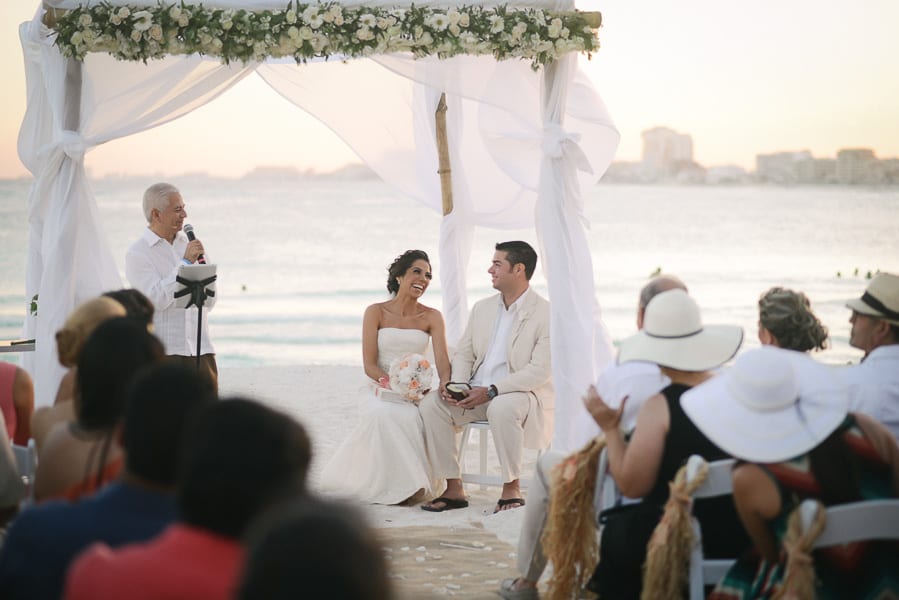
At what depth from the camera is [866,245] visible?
3709 cm

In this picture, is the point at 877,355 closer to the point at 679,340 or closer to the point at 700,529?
the point at 679,340

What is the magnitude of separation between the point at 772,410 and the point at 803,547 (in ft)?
1.31

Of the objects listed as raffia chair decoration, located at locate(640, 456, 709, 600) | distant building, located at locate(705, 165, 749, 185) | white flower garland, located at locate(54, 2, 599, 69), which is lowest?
raffia chair decoration, located at locate(640, 456, 709, 600)

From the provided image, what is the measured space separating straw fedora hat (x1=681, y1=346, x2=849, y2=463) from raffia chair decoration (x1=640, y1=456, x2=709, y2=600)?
0.63 ft

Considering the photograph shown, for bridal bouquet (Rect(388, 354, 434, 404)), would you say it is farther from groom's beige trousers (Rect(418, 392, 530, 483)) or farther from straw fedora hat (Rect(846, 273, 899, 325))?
straw fedora hat (Rect(846, 273, 899, 325))

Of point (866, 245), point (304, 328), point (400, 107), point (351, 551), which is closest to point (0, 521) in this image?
point (351, 551)

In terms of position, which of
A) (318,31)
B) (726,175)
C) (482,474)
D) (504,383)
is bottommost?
(482,474)

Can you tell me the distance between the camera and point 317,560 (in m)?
1.38

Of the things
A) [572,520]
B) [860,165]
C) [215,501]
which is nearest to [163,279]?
[572,520]

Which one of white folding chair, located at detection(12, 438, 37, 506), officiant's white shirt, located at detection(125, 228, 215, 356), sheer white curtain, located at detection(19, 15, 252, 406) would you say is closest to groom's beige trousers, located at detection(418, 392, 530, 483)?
officiant's white shirt, located at detection(125, 228, 215, 356)

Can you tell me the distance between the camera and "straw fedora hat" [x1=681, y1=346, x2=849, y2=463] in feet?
10.3

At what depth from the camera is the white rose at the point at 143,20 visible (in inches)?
238

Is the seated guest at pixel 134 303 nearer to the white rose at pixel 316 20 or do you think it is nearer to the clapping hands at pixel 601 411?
the clapping hands at pixel 601 411

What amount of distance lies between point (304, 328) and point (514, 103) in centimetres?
1952
